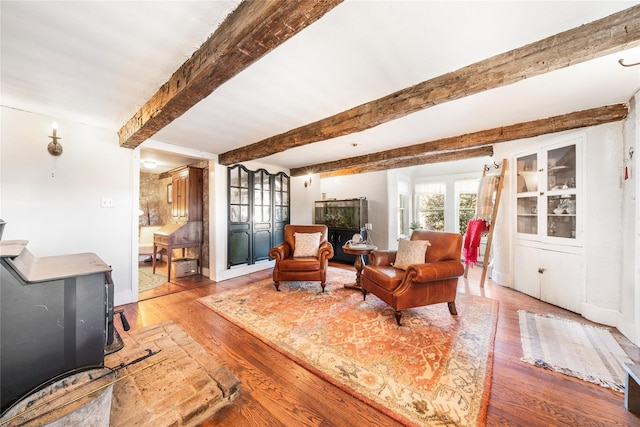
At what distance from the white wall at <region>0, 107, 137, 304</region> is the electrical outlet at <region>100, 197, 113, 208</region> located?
0.03 m

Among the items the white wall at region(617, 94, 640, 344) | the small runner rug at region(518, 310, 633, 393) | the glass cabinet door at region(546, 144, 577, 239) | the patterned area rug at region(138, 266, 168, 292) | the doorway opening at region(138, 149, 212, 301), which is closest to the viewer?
the small runner rug at region(518, 310, 633, 393)

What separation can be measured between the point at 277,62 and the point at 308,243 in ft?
8.69

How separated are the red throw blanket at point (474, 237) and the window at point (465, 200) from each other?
216cm

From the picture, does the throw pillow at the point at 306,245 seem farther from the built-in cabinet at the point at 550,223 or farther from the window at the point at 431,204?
the window at the point at 431,204

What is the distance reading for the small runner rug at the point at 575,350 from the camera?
A: 167cm

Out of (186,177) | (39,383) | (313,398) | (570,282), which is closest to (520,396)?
(313,398)

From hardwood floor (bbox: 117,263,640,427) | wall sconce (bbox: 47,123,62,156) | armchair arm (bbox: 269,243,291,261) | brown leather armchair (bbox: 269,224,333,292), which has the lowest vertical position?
hardwood floor (bbox: 117,263,640,427)

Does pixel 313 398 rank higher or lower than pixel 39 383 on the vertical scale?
lower

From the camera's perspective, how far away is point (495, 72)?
1.58 metres

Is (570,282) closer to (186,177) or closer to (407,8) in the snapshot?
(407,8)

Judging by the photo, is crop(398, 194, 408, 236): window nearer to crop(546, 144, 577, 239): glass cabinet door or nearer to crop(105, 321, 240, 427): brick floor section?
crop(546, 144, 577, 239): glass cabinet door

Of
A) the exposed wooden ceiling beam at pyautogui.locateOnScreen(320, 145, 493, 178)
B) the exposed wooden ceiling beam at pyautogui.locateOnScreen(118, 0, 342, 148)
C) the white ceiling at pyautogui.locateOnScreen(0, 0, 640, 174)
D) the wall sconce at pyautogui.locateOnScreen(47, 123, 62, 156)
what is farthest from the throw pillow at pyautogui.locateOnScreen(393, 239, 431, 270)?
the wall sconce at pyautogui.locateOnScreen(47, 123, 62, 156)

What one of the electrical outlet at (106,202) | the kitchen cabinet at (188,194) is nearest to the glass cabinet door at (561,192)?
the kitchen cabinet at (188,194)

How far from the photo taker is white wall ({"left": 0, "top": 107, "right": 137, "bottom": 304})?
235 cm
